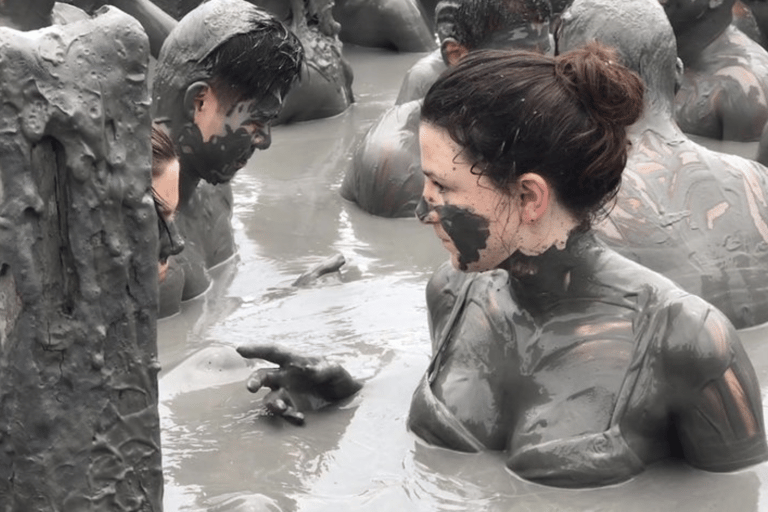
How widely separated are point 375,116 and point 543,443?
392 centimetres

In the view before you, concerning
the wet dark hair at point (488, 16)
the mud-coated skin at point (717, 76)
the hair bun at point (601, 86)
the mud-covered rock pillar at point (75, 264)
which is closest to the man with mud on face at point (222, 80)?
the wet dark hair at point (488, 16)

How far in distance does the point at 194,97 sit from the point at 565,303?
1.59 metres

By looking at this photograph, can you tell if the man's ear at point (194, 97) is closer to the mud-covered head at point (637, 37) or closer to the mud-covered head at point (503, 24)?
the mud-covered head at point (503, 24)

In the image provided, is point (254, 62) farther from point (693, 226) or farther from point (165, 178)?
point (693, 226)

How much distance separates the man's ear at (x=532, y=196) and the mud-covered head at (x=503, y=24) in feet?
5.76

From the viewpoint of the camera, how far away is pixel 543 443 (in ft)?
10.8

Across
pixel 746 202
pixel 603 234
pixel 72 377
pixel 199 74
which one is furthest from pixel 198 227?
pixel 72 377

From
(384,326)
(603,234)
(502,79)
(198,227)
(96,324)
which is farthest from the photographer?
(198,227)

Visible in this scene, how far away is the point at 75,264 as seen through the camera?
2637mm

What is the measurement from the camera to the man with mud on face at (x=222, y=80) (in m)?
4.38

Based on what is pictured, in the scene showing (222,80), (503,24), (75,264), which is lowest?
(222,80)

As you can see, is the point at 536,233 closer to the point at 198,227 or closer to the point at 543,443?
the point at 543,443

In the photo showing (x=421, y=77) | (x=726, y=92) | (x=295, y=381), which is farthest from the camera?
(x=726, y=92)

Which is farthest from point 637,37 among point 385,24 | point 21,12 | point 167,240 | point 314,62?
point 385,24
